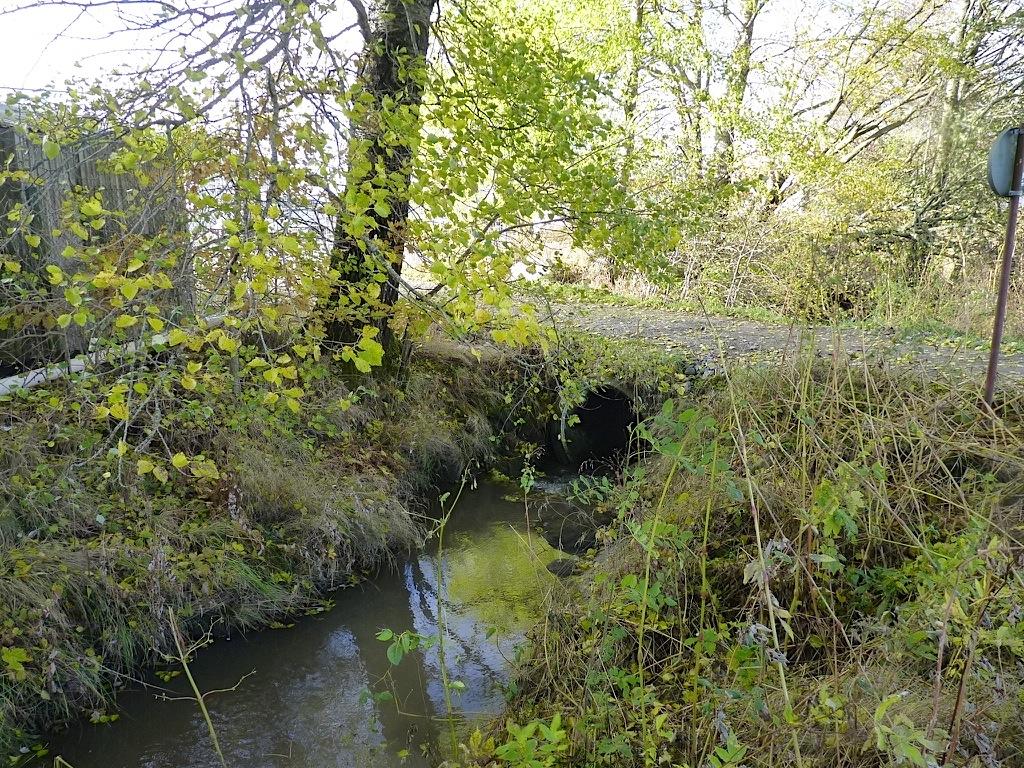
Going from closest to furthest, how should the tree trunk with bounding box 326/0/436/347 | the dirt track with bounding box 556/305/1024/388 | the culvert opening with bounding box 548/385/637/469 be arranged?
the tree trunk with bounding box 326/0/436/347 → the dirt track with bounding box 556/305/1024/388 → the culvert opening with bounding box 548/385/637/469

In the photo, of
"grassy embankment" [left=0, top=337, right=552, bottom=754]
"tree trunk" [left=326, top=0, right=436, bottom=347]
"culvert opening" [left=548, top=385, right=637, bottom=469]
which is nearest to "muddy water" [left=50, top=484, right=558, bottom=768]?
"grassy embankment" [left=0, top=337, right=552, bottom=754]

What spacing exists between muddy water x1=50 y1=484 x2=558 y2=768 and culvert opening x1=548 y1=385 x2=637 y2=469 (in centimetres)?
210

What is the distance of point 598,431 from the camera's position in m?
7.53

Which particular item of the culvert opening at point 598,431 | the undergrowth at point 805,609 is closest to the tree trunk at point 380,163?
the undergrowth at point 805,609

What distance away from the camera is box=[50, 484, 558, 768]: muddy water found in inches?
140

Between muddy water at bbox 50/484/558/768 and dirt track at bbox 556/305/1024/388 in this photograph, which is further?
dirt track at bbox 556/305/1024/388

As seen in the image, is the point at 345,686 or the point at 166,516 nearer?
the point at 345,686

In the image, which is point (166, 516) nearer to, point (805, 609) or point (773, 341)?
point (805, 609)

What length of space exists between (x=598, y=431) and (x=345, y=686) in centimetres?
406

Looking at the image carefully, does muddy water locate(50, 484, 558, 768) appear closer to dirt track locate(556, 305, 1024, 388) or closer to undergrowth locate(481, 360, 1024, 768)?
undergrowth locate(481, 360, 1024, 768)

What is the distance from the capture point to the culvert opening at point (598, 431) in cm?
733

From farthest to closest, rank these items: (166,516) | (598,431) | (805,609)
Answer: (598,431) → (166,516) → (805,609)

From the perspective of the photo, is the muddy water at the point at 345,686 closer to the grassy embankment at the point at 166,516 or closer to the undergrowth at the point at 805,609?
the grassy embankment at the point at 166,516

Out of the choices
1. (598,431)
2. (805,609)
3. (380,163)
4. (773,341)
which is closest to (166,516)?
(380,163)
